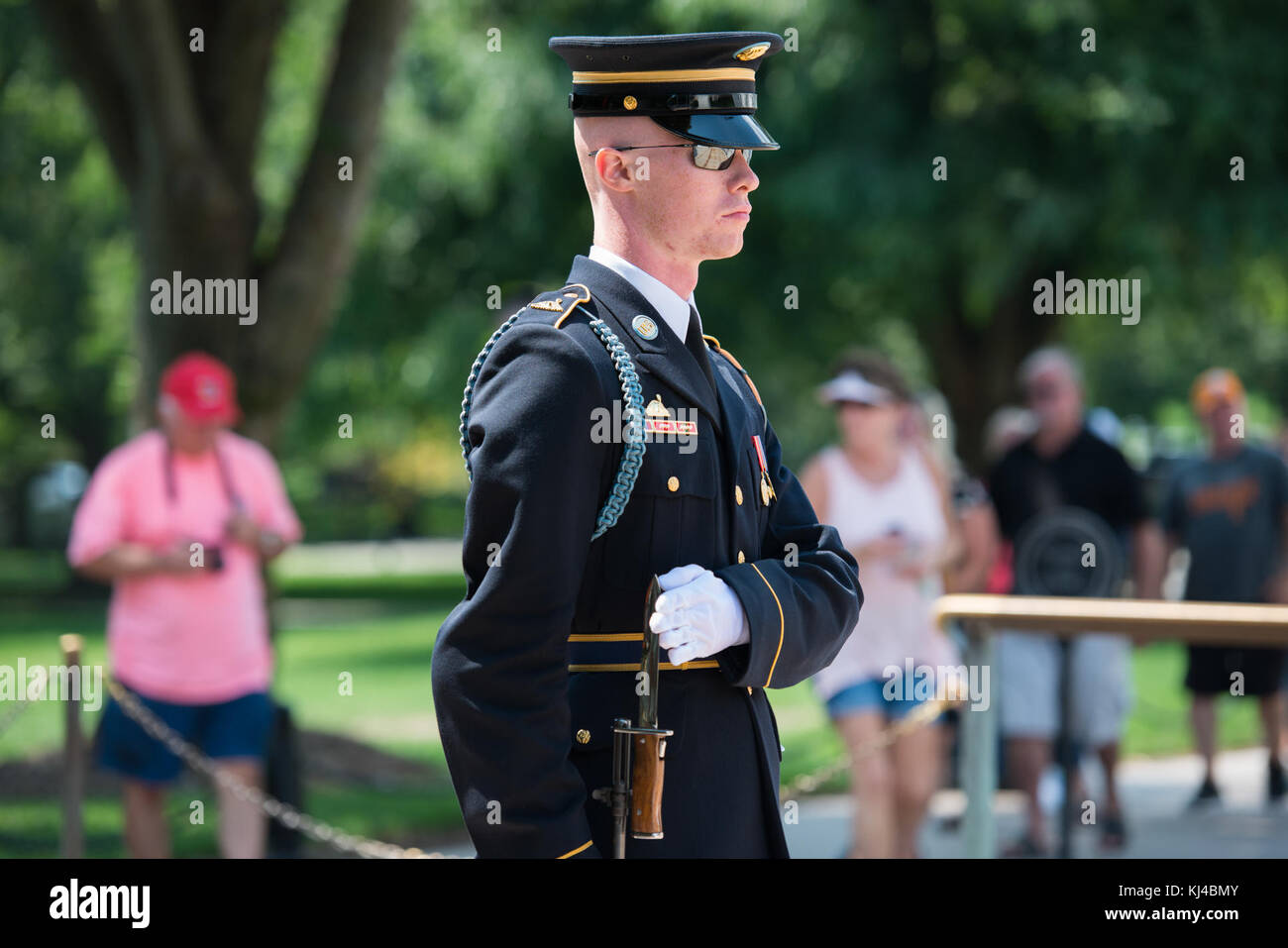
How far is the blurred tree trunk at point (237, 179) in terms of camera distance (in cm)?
803

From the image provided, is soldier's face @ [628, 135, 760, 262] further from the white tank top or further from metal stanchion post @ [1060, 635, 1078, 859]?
metal stanchion post @ [1060, 635, 1078, 859]

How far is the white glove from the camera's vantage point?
97.9 inches

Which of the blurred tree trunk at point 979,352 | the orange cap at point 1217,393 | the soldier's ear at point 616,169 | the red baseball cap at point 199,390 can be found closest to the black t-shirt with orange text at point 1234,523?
the orange cap at point 1217,393

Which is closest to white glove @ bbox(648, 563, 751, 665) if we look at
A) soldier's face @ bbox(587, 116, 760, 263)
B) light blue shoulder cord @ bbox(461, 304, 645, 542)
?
light blue shoulder cord @ bbox(461, 304, 645, 542)

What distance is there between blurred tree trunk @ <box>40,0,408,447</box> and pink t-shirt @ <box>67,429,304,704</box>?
1.53 meters

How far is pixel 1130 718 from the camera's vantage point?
11.9m

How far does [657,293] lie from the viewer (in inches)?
110

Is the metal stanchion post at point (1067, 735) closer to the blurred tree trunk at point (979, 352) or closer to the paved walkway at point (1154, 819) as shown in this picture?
the paved walkway at point (1154, 819)

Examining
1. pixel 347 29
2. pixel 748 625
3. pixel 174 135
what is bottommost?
pixel 748 625

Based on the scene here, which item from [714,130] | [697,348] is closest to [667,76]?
[714,130]
